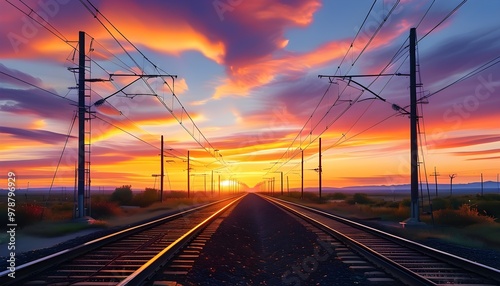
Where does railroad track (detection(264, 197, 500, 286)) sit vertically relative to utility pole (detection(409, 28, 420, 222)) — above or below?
below

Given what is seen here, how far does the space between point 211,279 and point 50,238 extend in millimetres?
13102

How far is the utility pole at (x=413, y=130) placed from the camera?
2975cm

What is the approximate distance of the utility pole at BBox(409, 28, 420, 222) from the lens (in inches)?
1171

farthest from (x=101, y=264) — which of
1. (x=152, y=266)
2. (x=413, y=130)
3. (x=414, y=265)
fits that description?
(x=413, y=130)

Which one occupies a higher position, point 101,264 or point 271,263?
point 101,264

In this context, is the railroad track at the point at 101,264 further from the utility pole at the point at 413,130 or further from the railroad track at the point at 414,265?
the utility pole at the point at 413,130

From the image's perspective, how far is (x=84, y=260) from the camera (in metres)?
13.9

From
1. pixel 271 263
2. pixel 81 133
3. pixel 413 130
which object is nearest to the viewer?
pixel 271 263

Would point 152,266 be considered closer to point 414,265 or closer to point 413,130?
point 414,265

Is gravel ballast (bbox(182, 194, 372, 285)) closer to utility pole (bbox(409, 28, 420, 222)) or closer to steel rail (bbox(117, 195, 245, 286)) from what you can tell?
steel rail (bbox(117, 195, 245, 286))

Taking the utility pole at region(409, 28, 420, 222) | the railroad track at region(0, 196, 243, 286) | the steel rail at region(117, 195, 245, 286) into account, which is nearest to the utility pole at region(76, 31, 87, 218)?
the railroad track at region(0, 196, 243, 286)

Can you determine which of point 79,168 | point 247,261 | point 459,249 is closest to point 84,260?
point 247,261

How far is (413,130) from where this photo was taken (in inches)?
1180

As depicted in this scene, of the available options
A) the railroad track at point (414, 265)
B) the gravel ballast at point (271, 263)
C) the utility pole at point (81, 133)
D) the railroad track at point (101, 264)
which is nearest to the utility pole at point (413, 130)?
the gravel ballast at point (271, 263)
